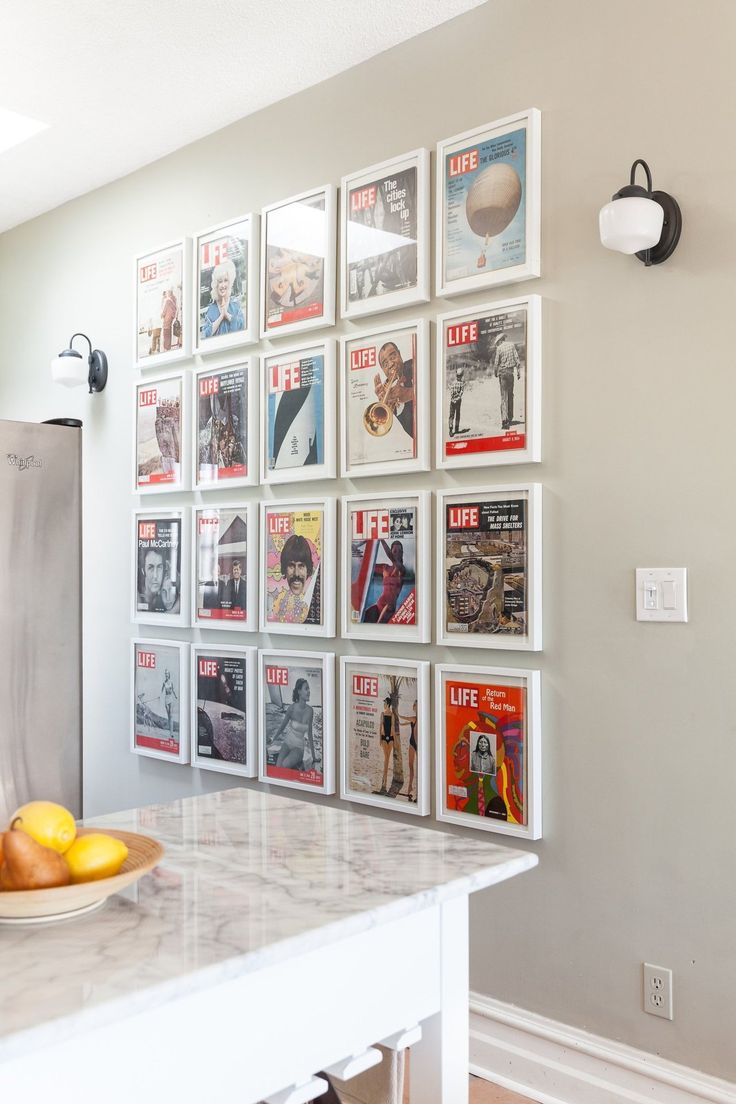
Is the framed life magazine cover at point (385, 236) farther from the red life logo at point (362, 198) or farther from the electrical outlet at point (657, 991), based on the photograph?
the electrical outlet at point (657, 991)

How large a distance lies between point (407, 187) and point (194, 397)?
41.3 inches

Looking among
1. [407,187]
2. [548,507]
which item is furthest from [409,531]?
[407,187]

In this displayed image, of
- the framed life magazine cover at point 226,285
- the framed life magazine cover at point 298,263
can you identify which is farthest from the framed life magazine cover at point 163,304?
the framed life magazine cover at point 298,263

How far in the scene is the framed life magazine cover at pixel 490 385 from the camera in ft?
7.66

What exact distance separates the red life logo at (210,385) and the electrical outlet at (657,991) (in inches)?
82.6

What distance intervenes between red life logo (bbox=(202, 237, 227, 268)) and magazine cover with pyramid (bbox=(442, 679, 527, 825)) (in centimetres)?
162

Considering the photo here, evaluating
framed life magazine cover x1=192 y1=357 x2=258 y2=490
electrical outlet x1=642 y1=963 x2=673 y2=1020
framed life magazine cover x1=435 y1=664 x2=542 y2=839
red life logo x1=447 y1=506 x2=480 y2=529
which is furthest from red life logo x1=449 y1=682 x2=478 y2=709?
framed life magazine cover x1=192 y1=357 x2=258 y2=490

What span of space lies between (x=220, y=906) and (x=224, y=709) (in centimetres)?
200

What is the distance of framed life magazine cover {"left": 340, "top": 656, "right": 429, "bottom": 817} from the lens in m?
2.55

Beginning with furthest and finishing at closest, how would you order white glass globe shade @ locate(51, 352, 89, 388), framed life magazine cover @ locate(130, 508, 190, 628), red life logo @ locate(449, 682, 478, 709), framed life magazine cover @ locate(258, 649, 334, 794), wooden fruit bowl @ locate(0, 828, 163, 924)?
1. white glass globe shade @ locate(51, 352, 89, 388)
2. framed life magazine cover @ locate(130, 508, 190, 628)
3. framed life magazine cover @ locate(258, 649, 334, 794)
4. red life logo @ locate(449, 682, 478, 709)
5. wooden fruit bowl @ locate(0, 828, 163, 924)

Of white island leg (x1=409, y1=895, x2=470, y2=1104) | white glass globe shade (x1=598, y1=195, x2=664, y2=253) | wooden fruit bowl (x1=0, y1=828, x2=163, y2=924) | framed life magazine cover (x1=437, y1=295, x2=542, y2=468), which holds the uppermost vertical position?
white glass globe shade (x1=598, y1=195, x2=664, y2=253)

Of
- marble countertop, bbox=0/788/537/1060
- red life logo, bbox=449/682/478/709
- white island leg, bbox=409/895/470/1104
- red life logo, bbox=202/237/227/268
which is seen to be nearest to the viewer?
marble countertop, bbox=0/788/537/1060

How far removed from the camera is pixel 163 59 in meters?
2.80

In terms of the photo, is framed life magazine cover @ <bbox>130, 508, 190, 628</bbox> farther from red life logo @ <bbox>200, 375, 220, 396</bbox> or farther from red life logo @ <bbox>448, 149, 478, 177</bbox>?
red life logo @ <bbox>448, 149, 478, 177</bbox>
